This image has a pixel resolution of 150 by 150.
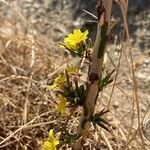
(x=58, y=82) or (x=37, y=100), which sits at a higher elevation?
(x=58, y=82)

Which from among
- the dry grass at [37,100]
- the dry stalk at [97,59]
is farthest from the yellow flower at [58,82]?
the dry grass at [37,100]

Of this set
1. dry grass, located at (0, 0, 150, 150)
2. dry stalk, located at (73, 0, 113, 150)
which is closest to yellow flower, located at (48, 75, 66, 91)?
dry stalk, located at (73, 0, 113, 150)

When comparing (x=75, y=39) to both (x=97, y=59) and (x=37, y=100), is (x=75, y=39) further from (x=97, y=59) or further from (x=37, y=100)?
(x=37, y=100)

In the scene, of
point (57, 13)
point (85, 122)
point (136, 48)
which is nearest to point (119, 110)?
point (136, 48)

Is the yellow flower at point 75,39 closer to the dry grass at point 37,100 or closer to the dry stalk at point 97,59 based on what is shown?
the dry stalk at point 97,59

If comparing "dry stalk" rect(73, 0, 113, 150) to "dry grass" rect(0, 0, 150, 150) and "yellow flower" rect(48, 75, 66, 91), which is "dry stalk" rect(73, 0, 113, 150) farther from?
"dry grass" rect(0, 0, 150, 150)

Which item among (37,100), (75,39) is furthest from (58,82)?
(37,100)
